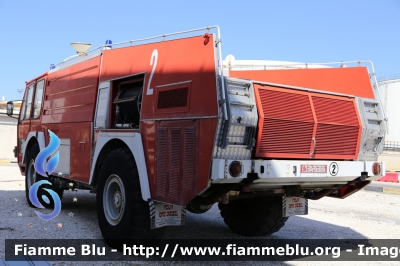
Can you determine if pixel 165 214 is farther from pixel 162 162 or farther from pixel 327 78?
pixel 327 78

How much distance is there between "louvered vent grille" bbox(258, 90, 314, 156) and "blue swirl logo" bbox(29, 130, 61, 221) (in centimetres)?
458

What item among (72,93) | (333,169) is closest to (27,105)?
(72,93)

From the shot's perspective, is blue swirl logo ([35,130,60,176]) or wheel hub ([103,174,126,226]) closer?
wheel hub ([103,174,126,226])

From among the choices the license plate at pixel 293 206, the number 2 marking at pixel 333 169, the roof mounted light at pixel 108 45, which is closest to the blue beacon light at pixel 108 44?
the roof mounted light at pixel 108 45

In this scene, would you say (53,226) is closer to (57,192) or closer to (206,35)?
(57,192)

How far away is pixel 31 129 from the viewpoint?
977 centimetres

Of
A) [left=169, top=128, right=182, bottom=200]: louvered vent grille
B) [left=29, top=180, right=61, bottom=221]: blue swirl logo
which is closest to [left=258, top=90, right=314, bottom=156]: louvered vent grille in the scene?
[left=169, top=128, right=182, bottom=200]: louvered vent grille

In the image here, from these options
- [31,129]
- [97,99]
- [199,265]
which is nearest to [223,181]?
[199,265]

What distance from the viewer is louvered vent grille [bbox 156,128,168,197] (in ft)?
17.2

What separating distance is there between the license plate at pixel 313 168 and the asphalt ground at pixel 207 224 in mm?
1325

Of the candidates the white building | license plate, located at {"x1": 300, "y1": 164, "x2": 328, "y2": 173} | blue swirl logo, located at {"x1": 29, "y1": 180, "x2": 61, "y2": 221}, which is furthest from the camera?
the white building

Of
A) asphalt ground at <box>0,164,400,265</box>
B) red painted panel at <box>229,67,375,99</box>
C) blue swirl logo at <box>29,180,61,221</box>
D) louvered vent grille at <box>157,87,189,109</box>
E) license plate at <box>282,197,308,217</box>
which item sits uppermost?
red painted panel at <box>229,67,375,99</box>

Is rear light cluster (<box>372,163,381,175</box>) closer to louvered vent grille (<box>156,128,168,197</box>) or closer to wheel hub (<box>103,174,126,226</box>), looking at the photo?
louvered vent grille (<box>156,128,168,197</box>)

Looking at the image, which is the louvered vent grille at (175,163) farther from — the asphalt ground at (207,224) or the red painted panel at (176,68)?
the asphalt ground at (207,224)
